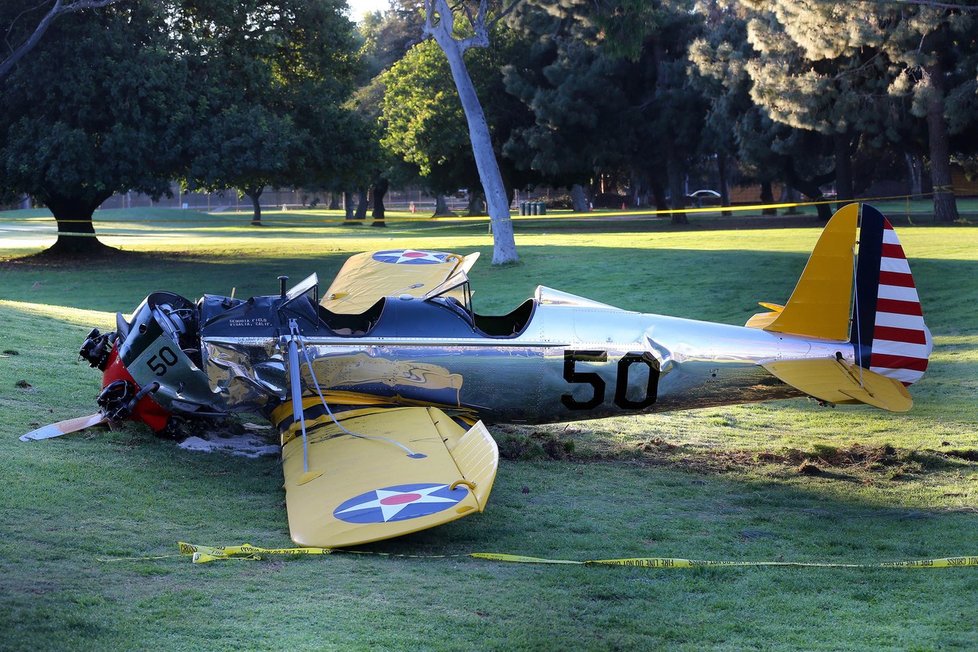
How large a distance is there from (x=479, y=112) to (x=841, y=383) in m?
19.0

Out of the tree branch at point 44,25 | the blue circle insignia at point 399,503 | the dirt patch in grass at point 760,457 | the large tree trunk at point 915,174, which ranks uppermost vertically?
the tree branch at point 44,25

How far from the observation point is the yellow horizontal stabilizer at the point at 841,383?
24.6ft

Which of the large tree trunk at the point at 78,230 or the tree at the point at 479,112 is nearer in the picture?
the tree at the point at 479,112

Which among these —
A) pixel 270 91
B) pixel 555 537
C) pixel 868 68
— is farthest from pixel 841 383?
pixel 868 68

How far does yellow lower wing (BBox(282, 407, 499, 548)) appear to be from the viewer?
225 inches

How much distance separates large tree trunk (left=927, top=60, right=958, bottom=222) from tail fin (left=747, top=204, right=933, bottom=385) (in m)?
27.0

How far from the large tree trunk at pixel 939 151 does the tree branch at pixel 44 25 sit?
2594 centimetres

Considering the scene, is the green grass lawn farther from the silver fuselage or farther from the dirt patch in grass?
the silver fuselage

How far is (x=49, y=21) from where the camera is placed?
2503 cm

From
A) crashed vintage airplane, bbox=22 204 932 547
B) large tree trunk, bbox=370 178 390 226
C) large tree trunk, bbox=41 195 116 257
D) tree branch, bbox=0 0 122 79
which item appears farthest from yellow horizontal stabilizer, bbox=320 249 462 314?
large tree trunk, bbox=370 178 390 226

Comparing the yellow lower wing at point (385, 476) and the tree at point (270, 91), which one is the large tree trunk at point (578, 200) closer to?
the tree at point (270, 91)

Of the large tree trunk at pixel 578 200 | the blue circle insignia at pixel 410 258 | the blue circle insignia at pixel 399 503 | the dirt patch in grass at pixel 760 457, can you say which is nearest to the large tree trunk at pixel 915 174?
the large tree trunk at pixel 578 200

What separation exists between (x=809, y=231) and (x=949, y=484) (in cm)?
2495

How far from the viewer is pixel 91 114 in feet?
84.1
